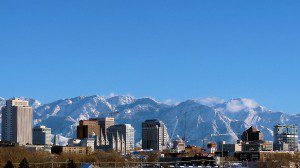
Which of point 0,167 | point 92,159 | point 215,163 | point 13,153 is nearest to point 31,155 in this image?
point 13,153

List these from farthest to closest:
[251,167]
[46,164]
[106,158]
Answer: [106,158]
[251,167]
[46,164]

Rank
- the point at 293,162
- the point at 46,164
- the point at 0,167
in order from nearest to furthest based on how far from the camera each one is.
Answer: the point at 0,167, the point at 46,164, the point at 293,162

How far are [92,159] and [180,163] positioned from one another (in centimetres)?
2133

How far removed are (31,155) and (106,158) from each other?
25996mm

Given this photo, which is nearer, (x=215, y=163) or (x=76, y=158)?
(x=215, y=163)

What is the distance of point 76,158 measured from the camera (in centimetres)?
18362

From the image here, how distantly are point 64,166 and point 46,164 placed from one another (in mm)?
4170

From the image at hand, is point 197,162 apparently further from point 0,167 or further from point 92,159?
point 0,167

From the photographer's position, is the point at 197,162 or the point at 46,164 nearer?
the point at 46,164

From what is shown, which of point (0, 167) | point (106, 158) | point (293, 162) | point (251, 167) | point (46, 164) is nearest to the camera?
point (0, 167)

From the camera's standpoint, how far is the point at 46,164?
156 metres

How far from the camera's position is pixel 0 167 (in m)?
144

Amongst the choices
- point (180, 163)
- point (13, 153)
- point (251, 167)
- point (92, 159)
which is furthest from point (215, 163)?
point (13, 153)

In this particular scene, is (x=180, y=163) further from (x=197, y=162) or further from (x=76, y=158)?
(x=76, y=158)
